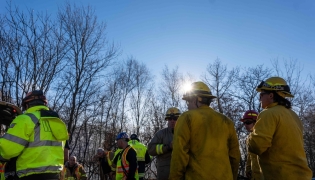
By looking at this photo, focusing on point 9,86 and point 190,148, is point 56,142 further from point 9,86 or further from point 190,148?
point 9,86

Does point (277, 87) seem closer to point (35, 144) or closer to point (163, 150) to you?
point (163, 150)

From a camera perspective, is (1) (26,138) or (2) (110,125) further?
(2) (110,125)

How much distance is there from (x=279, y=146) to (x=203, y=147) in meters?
1.04

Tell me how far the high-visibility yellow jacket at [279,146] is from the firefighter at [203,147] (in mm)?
363

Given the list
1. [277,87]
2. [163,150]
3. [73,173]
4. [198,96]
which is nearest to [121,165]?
[163,150]

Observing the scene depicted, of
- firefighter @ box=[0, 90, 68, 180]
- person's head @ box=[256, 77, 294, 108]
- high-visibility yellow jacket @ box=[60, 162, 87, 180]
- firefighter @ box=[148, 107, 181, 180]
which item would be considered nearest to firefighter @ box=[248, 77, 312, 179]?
person's head @ box=[256, 77, 294, 108]

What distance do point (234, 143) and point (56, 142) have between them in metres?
2.46

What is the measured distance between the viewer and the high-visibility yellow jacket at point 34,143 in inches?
148

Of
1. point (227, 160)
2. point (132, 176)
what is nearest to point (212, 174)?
point (227, 160)

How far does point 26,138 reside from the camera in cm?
386

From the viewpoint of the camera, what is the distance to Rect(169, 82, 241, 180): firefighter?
3.66 m

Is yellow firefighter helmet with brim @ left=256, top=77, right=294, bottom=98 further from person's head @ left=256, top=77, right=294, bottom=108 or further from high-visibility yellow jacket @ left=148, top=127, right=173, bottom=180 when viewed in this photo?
high-visibility yellow jacket @ left=148, top=127, right=173, bottom=180

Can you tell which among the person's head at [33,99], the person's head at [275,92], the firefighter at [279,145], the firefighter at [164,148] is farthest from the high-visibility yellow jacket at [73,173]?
the person's head at [275,92]

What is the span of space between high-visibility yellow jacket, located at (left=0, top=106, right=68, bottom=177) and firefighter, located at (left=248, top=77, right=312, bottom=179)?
105 inches
